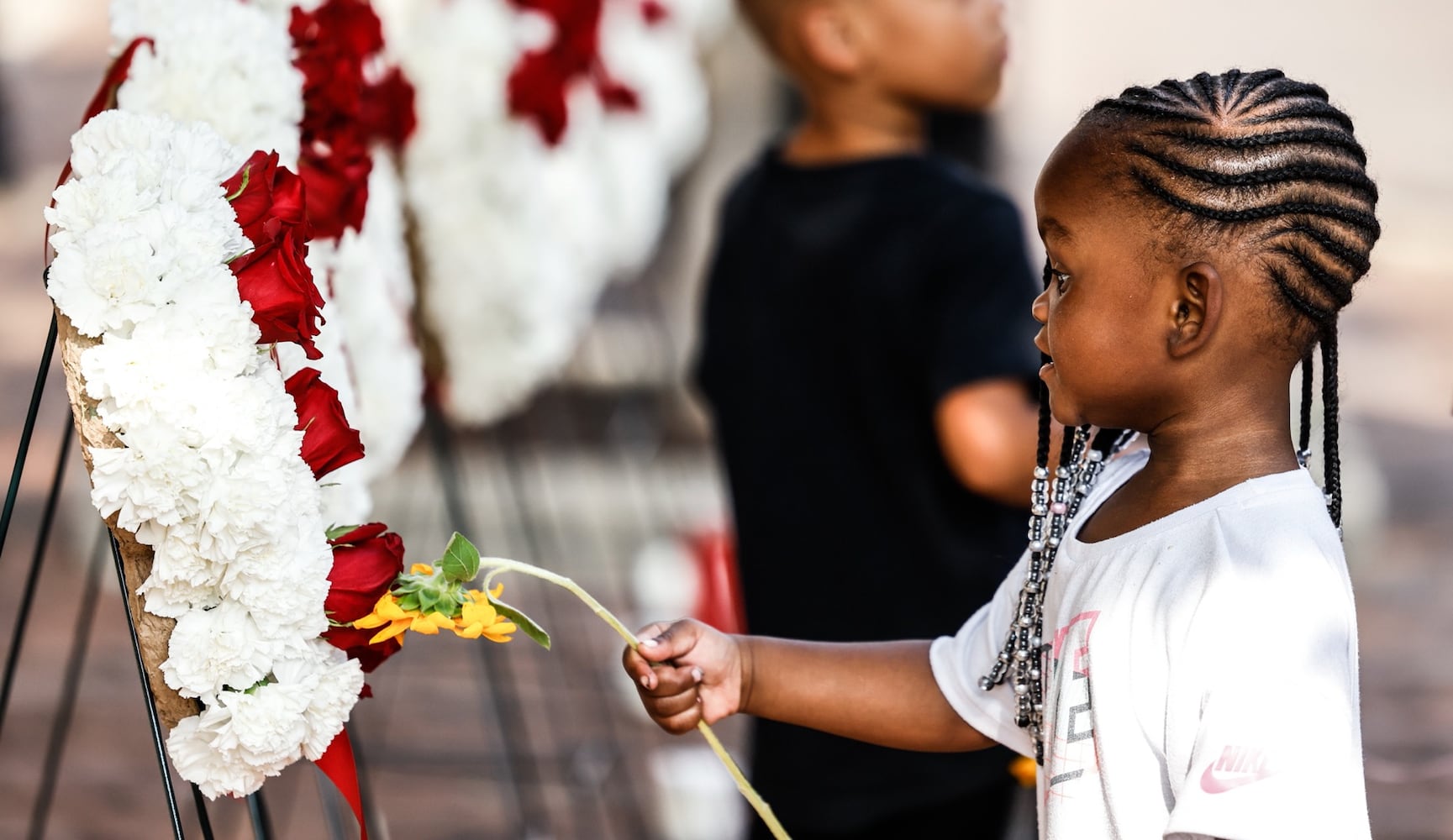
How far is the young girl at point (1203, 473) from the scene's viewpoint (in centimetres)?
94

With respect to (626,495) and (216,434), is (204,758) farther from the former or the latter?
(626,495)

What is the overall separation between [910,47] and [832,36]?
10cm

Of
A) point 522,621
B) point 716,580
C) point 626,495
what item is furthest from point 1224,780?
point 626,495

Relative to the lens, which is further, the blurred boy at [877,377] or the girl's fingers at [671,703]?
the blurred boy at [877,377]

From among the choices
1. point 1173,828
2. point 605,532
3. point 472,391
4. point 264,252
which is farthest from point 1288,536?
point 605,532

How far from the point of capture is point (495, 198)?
2354mm

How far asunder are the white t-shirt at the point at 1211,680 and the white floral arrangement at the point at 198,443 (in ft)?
1.76

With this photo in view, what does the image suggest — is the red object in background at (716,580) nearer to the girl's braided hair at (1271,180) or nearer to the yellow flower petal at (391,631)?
the yellow flower petal at (391,631)

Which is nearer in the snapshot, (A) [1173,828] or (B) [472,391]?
(A) [1173,828]

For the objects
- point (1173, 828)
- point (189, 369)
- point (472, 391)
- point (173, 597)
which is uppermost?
point (472, 391)

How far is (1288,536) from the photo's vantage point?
1.00m

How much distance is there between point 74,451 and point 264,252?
440cm

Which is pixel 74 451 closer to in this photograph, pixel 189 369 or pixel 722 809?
pixel 722 809

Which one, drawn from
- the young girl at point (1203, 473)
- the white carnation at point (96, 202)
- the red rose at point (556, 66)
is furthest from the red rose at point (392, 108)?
the young girl at point (1203, 473)
